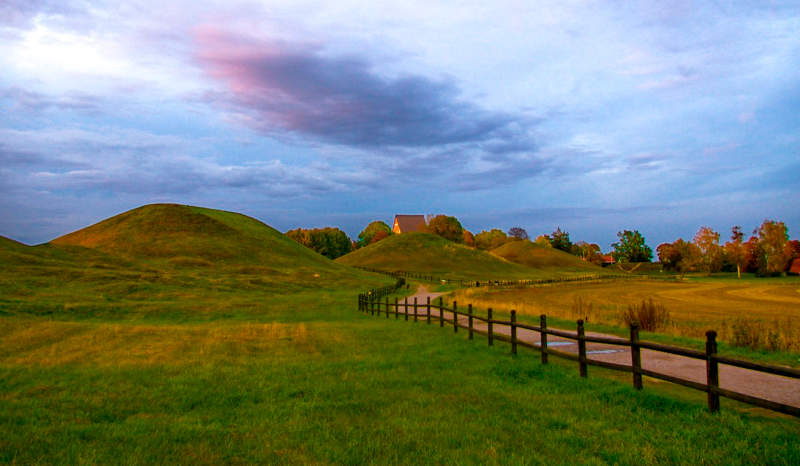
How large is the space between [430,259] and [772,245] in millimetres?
83194

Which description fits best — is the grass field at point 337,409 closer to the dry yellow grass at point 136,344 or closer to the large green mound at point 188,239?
the dry yellow grass at point 136,344

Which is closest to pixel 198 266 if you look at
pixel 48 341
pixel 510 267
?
pixel 48 341

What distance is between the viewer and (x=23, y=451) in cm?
773

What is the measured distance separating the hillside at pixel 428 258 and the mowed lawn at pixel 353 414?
125582mm

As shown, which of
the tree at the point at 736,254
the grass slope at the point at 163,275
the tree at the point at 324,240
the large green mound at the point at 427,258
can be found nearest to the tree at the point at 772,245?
the tree at the point at 736,254

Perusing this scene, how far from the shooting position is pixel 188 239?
111 metres

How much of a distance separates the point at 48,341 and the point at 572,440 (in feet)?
68.4

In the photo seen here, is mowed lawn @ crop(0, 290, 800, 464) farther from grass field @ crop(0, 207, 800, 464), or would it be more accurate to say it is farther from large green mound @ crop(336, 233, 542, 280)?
large green mound @ crop(336, 233, 542, 280)

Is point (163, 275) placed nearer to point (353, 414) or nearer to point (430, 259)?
point (353, 414)

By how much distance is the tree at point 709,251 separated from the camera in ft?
431

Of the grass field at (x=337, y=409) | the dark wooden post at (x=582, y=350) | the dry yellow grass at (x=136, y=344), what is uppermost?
the dark wooden post at (x=582, y=350)

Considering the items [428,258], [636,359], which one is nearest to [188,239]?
[428,258]

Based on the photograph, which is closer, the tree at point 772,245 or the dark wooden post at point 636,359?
the dark wooden post at point 636,359

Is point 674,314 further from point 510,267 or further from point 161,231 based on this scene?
point 510,267
